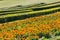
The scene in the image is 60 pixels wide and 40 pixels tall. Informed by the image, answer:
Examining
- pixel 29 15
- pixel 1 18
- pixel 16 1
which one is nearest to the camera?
pixel 1 18

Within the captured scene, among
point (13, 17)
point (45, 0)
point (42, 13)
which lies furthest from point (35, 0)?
point (13, 17)

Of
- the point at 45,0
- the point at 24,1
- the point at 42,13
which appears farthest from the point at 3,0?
the point at 42,13

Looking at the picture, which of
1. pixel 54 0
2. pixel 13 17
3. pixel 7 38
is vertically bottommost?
pixel 54 0

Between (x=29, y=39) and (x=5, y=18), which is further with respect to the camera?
(x=5, y=18)

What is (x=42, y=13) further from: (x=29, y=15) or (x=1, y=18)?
(x=1, y=18)

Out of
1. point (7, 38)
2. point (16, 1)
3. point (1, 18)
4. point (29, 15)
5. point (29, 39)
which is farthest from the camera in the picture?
point (16, 1)

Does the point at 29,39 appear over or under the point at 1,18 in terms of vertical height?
over

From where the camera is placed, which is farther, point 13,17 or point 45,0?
point 45,0

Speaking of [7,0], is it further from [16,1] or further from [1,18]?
[1,18]

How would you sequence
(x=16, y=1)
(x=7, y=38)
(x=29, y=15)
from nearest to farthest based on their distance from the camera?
(x=7, y=38) < (x=29, y=15) < (x=16, y=1)
